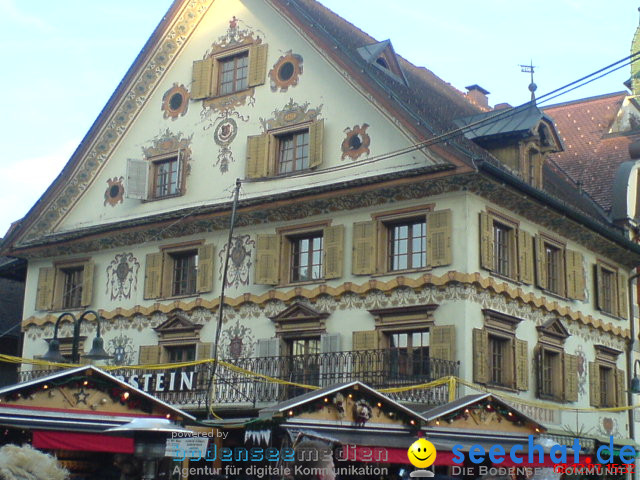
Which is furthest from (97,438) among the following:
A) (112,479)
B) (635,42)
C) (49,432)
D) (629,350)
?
(635,42)

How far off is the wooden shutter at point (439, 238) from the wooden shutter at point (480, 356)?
170 cm

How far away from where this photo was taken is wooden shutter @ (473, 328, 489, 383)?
73.3ft

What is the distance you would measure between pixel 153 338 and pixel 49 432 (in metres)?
13.6

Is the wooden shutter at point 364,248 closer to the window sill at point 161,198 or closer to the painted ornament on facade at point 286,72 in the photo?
the painted ornament on facade at point 286,72

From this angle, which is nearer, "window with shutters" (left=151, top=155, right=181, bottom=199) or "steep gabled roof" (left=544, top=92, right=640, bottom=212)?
"window with shutters" (left=151, top=155, right=181, bottom=199)

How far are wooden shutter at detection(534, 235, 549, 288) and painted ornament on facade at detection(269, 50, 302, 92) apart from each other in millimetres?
7244

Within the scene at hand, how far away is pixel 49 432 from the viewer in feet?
45.9

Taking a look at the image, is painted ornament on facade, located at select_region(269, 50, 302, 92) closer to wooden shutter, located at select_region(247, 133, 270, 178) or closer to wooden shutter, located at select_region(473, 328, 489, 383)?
wooden shutter, located at select_region(247, 133, 270, 178)

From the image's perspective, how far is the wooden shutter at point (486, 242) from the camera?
23.0m

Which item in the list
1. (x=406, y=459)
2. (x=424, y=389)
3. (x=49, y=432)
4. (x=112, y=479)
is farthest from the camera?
(x=424, y=389)

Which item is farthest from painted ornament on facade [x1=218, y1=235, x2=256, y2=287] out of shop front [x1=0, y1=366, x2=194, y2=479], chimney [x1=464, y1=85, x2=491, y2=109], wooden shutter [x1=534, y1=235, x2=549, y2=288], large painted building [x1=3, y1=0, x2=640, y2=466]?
chimney [x1=464, y1=85, x2=491, y2=109]

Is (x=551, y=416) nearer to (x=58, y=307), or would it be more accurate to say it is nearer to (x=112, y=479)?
(x=112, y=479)

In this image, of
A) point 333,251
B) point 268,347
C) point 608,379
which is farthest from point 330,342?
point 608,379

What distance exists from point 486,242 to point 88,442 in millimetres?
11648
